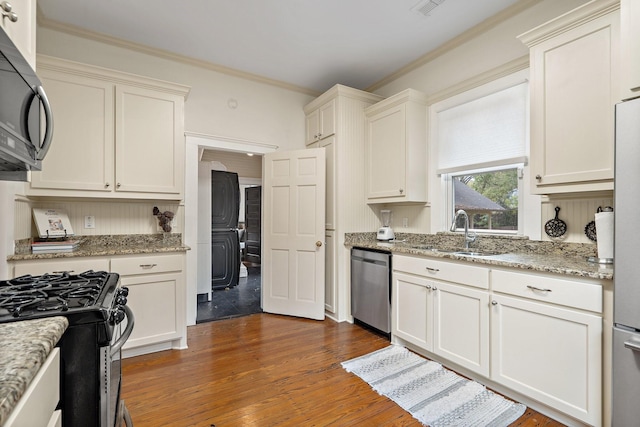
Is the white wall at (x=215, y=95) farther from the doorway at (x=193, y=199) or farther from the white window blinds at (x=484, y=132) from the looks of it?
the white window blinds at (x=484, y=132)

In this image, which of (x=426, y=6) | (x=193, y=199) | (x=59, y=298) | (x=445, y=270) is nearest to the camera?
(x=59, y=298)

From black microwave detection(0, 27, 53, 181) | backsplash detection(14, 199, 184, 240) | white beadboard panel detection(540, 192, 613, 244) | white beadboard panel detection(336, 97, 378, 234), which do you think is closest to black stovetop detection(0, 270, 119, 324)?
black microwave detection(0, 27, 53, 181)

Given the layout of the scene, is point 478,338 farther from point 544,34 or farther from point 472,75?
point 472,75

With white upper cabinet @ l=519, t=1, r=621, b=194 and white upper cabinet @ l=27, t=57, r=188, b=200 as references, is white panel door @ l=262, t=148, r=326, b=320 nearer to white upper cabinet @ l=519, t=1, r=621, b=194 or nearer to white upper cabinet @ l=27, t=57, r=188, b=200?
white upper cabinet @ l=27, t=57, r=188, b=200

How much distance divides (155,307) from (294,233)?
156 cm

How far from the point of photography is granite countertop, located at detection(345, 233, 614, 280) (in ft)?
5.64

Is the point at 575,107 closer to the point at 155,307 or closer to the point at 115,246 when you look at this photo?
the point at 155,307

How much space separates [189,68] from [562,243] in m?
3.77

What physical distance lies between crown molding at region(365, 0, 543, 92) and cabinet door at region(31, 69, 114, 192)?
2.89m

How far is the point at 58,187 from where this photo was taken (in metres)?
2.49

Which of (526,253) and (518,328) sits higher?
(526,253)

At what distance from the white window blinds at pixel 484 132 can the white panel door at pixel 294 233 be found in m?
1.30

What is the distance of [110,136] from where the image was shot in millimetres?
2674

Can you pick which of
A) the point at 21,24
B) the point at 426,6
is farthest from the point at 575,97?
the point at 21,24
